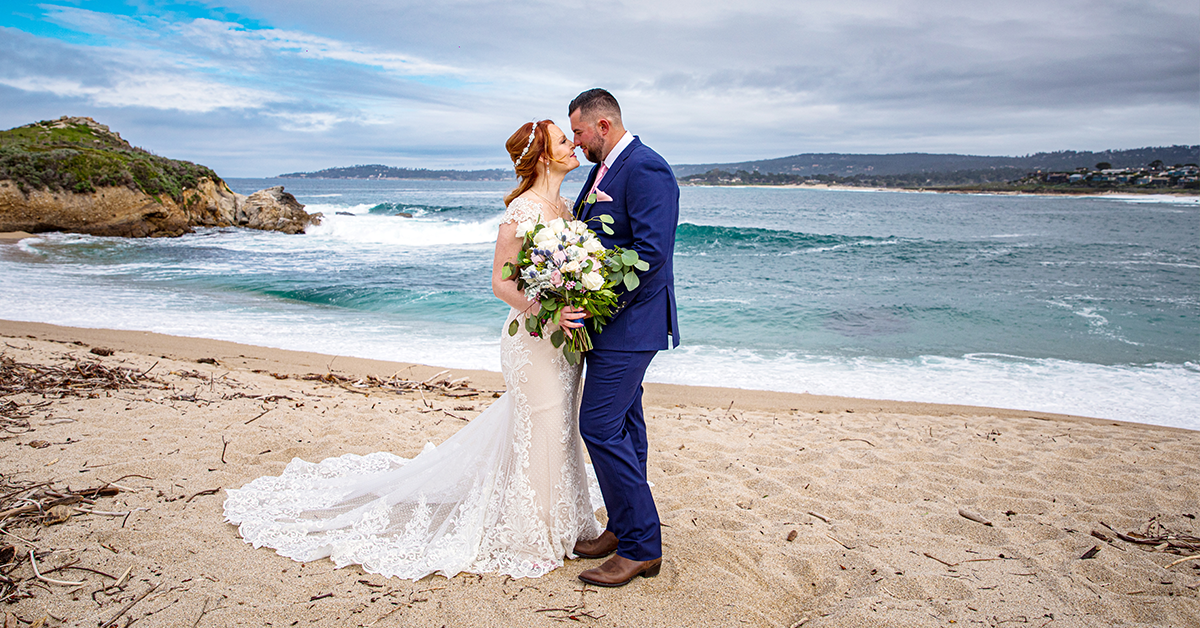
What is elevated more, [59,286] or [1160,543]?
[59,286]

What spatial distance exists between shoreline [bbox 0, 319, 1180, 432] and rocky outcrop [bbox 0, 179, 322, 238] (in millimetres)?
14156

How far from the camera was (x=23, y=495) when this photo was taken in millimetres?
3488

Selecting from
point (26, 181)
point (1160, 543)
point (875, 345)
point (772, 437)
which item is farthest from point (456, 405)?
point (26, 181)

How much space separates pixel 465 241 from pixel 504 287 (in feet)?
84.9

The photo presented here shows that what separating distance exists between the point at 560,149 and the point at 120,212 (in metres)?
24.2

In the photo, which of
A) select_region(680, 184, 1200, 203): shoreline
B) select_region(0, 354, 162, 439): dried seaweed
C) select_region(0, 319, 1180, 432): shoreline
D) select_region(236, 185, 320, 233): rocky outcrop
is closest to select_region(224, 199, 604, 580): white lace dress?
select_region(0, 354, 162, 439): dried seaweed

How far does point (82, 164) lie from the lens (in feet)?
68.5

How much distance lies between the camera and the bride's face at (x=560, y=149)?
3.07 meters

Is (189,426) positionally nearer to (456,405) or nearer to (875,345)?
(456,405)

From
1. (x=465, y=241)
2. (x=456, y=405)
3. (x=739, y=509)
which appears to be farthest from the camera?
(x=465, y=241)

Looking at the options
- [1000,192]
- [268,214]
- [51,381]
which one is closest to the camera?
[51,381]

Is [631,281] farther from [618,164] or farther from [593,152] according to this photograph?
[593,152]

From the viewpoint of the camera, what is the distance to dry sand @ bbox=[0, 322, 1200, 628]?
2861 mm

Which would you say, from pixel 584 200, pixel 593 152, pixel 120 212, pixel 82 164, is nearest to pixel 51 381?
pixel 584 200
